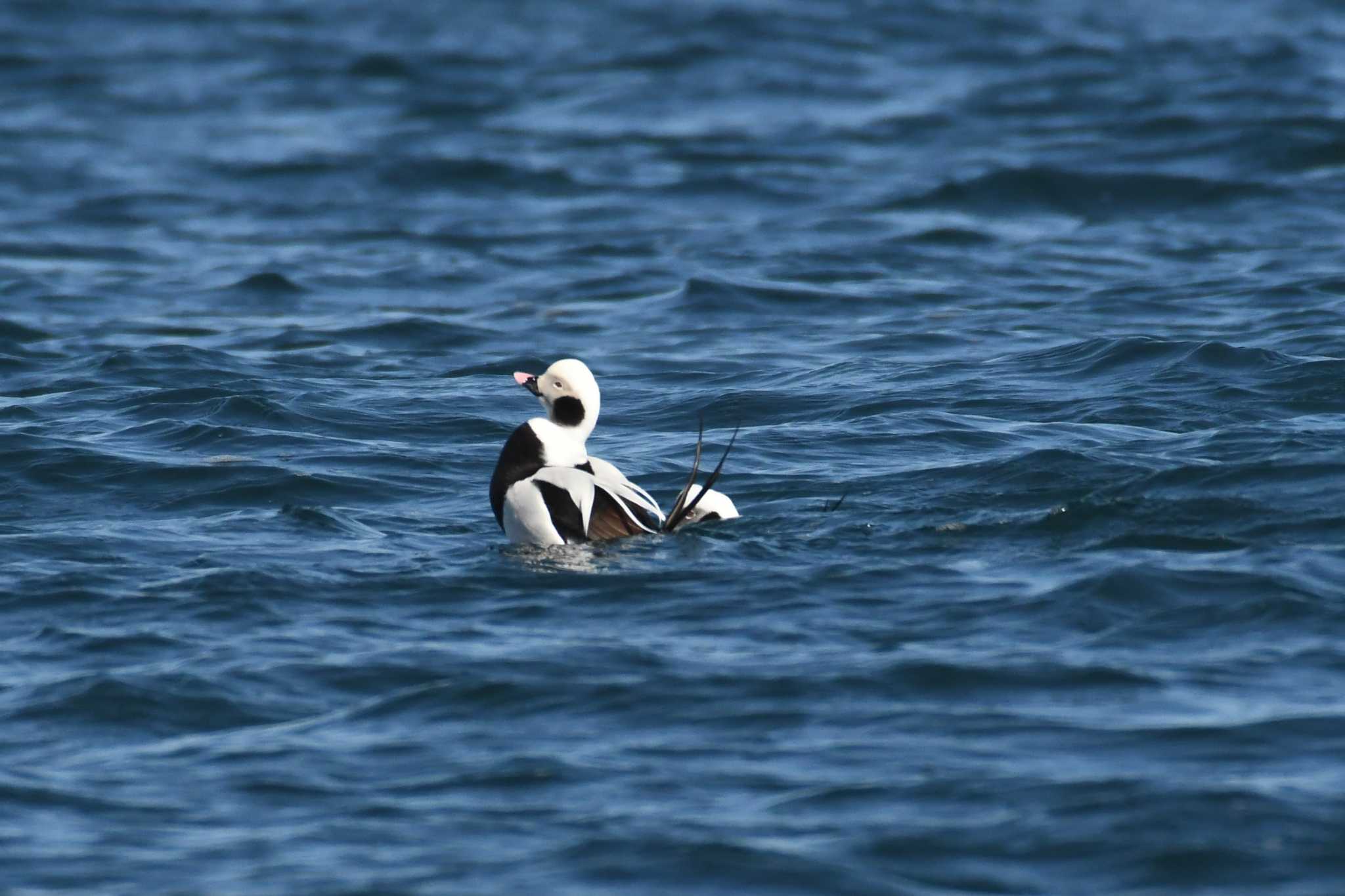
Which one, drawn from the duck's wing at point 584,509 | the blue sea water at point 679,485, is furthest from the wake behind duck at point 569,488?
the blue sea water at point 679,485

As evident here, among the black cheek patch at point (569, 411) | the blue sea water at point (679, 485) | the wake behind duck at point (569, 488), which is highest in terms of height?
the black cheek patch at point (569, 411)

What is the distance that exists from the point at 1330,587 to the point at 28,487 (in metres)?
5.84

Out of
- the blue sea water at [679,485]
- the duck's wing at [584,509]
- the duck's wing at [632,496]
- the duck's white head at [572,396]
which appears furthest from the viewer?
the duck's white head at [572,396]

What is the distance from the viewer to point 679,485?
9438 millimetres

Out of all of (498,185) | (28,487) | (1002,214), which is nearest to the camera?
(28,487)

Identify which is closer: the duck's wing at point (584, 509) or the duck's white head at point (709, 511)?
the duck's wing at point (584, 509)

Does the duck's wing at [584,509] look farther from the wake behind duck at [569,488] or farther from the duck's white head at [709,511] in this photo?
the duck's white head at [709,511]

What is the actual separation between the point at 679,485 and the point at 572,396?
4.14 feet

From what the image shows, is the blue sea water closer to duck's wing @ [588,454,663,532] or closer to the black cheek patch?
duck's wing @ [588,454,663,532]

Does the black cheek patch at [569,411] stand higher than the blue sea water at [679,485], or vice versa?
the black cheek patch at [569,411]

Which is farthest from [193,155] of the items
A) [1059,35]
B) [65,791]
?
[65,791]

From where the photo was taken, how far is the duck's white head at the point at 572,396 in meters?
8.30

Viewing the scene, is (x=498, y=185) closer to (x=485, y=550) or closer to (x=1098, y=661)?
(x=485, y=550)

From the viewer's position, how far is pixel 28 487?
9477mm
